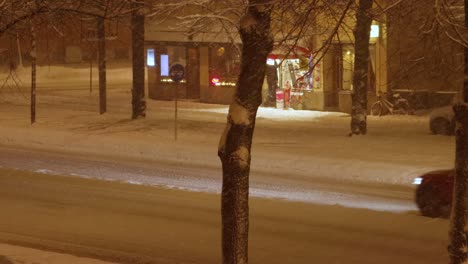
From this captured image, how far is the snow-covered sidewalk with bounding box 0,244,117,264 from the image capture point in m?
9.16

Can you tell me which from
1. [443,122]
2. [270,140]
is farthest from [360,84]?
[270,140]

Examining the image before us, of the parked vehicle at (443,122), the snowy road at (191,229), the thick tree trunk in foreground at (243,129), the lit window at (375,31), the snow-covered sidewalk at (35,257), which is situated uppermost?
the lit window at (375,31)

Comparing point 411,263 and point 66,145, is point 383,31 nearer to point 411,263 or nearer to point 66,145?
point 66,145

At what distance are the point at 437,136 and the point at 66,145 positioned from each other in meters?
10.2

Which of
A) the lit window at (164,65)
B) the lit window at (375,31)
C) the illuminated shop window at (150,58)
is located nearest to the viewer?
the lit window at (375,31)

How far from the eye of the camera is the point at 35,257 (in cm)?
944

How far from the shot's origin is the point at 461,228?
8.14m

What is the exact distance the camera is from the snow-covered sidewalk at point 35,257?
9156mm

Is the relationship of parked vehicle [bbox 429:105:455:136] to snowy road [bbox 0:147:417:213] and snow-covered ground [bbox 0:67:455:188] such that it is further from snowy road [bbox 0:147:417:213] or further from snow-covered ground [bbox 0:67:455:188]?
snowy road [bbox 0:147:417:213]

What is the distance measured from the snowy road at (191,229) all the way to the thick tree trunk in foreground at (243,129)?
2.93m

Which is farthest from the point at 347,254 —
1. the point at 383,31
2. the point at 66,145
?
the point at 383,31

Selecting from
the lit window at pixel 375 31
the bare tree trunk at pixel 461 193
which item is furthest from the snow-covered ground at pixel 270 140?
the bare tree trunk at pixel 461 193

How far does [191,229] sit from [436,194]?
3.74 meters

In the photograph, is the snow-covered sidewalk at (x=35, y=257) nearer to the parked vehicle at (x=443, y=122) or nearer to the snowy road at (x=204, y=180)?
the snowy road at (x=204, y=180)
